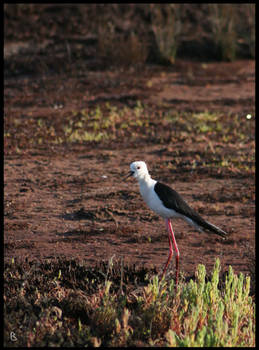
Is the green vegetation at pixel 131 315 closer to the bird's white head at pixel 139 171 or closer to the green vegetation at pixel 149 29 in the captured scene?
the bird's white head at pixel 139 171

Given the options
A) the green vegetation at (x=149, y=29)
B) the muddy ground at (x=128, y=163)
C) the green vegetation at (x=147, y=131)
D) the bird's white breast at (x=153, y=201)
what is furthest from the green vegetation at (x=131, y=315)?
the green vegetation at (x=149, y=29)

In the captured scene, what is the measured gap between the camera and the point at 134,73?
54.2 ft

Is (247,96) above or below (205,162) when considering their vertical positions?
above

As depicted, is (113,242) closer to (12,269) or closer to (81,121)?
(12,269)

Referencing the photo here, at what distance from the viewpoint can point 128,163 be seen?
10.3m

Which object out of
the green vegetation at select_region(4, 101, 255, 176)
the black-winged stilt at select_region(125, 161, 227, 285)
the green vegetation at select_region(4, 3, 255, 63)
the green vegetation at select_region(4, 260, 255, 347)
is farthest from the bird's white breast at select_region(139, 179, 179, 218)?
the green vegetation at select_region(4, 3, 255, 63)

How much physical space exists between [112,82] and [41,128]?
3.87m

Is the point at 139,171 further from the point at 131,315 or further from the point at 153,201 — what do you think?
the point at 131,315

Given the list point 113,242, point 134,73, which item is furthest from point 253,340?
point 134,73

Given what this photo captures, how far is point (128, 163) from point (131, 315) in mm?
5452

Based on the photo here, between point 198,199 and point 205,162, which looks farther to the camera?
point 205,162

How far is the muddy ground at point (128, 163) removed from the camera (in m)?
7.14

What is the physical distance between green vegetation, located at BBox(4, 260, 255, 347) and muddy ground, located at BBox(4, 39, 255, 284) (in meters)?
1.15

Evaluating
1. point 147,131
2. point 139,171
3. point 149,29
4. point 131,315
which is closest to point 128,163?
point 147,131
